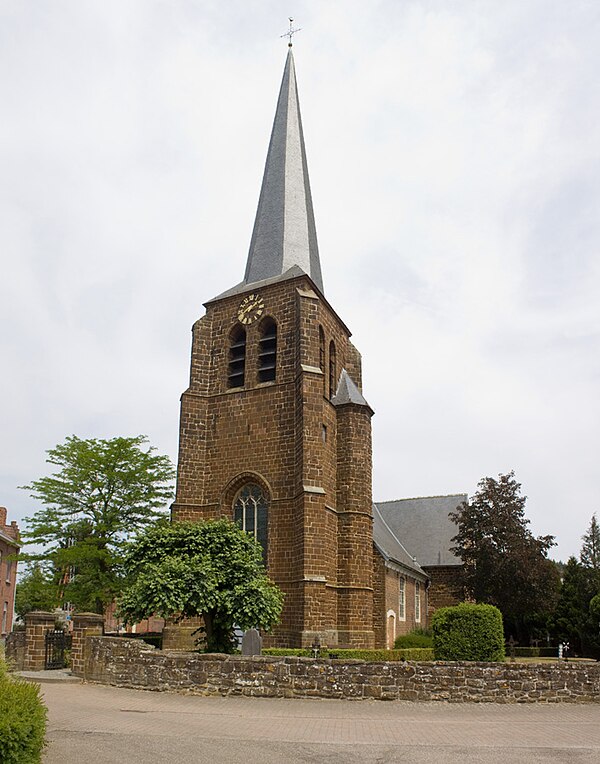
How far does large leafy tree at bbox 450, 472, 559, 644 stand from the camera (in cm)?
3256

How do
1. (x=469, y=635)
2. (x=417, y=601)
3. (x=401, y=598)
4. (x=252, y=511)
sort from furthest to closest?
(x=417, y=601) → (x=401, y=598) → (x=252, y=511) → (x=469, y=635)

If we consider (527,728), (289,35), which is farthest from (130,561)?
(289,35)

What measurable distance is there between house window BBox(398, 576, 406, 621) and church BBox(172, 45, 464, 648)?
906mm

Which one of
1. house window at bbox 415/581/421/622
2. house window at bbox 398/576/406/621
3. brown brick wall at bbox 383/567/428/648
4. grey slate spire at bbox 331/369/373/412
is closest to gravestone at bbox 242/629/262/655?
grey slate spire at bbox 331/369/373/412

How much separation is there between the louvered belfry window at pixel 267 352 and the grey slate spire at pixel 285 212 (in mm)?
2745

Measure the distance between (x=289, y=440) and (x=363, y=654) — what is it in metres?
8.30

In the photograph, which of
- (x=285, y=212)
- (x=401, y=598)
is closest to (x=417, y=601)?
(x=401, y=598)

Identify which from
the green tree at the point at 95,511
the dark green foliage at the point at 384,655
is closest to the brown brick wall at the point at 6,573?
the green tree at the point at 95,511

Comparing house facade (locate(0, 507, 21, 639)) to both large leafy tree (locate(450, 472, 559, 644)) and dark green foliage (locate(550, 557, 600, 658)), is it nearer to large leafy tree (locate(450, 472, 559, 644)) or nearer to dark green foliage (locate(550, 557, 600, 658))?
large leafy tree (locate(450, 472, 559, 644))

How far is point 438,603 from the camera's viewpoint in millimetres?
41344

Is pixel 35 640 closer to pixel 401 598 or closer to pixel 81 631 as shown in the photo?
pixel 81 631

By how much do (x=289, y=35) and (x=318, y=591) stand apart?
31379mm

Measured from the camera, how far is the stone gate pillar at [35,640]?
19531mm

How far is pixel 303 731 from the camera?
11609 mm
